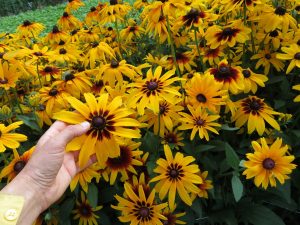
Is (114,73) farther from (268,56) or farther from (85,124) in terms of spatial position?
(268,56)

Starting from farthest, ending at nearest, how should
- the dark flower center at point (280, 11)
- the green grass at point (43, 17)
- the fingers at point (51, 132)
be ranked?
the green grass at point (43, 17) < the dark flower center at point (280, 11) < the fingers at point (51, 132)

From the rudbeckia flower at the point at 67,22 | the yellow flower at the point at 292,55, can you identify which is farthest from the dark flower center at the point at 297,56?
the rudbeckia flower at the point at 67,22

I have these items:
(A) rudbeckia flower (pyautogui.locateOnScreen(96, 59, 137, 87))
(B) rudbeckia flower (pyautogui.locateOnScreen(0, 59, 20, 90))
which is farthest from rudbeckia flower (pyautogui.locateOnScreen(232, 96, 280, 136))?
(B) rudbeckia flower (pyautogui.locateOnScreen(0, 59, 20, 90))

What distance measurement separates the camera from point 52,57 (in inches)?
72.6

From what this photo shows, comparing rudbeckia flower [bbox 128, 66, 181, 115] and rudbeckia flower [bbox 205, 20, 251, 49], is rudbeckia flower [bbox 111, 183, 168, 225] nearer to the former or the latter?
rudbeckia flower [bbox 128, 66, 181, 115]

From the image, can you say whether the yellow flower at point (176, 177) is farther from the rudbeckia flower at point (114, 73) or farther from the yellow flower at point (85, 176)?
the rudbeckia flower at point (114, 73)

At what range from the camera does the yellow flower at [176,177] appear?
50.5 inches

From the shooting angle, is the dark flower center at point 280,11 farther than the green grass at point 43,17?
No

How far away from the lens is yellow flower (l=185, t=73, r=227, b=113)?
1.39 metres

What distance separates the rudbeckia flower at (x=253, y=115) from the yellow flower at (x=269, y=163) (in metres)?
0.12

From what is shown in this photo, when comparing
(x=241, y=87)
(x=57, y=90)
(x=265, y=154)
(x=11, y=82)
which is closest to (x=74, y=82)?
(x=57, y=90)

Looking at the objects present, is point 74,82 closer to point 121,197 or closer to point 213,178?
point 121,197

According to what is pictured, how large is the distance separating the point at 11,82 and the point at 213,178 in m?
0.85

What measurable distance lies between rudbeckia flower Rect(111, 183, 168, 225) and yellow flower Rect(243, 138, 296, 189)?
1.06ft
